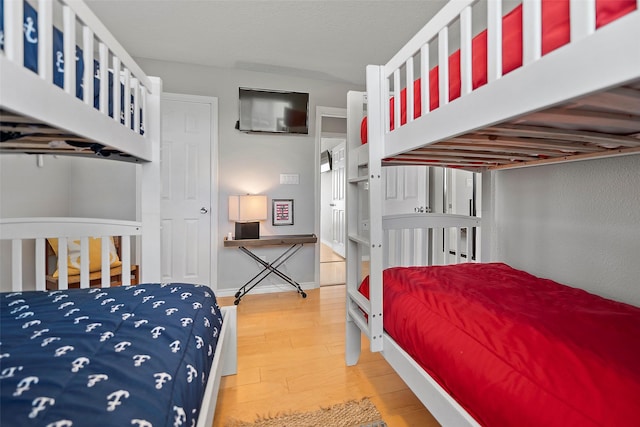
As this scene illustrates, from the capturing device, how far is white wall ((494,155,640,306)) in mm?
1399

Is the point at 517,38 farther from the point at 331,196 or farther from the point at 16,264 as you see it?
the point at 331,196

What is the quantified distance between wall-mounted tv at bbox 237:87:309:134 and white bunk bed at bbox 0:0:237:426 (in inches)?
65.3

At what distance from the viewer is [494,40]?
0.74 meters

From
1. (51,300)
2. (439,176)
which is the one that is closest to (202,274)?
(51,300)

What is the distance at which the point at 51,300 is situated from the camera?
1206 mm

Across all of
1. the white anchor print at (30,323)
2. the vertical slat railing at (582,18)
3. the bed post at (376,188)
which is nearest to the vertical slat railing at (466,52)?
the vertical slat railing at (582,18)

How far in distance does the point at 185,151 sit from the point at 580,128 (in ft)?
10.5

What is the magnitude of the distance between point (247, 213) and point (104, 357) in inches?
91.5

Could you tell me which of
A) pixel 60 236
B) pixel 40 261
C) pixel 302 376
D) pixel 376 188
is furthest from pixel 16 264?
pixel 376 188

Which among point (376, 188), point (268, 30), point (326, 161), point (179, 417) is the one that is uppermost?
point (268, 30)

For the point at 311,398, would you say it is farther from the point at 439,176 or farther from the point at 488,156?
the point at 439,176

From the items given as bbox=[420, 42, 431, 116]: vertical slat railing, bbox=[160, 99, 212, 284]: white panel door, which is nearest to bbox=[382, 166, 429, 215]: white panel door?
bbox=[160, 99, 212, 284]: white panel door

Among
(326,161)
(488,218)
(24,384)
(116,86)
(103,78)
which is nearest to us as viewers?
(24,384)

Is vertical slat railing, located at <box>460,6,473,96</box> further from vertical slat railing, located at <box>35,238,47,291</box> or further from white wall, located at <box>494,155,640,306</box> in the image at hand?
vertical slat railing, located at <box>35,238,47,291</box>
